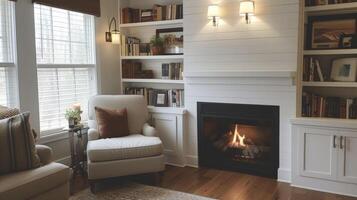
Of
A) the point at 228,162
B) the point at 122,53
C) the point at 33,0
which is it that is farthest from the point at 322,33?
the point at 33,0

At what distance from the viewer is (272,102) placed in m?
3.51

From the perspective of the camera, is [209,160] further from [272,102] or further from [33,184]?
[33,184]

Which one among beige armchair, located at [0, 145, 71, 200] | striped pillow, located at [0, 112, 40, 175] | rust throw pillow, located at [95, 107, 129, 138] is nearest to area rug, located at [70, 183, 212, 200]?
beige armchair, located at [0, 145, 71, 200]

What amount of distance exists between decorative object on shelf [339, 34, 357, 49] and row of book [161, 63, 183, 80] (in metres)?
1.90

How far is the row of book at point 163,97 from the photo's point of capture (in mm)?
4202

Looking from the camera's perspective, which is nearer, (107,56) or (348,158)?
(348,158)

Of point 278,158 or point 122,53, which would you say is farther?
point 122,53

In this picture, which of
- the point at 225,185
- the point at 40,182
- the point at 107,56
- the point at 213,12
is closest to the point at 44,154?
the point at 40,182

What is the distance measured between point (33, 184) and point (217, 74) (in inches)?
88.4

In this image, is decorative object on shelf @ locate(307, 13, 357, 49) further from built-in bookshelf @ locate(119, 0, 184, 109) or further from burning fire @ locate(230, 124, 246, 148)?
built-in bookshelf @ locate(119, 0, 184, 109)

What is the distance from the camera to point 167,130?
4.12 meters

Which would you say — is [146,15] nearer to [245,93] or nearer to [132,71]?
[132,71]

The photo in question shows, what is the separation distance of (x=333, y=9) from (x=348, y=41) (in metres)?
0.36

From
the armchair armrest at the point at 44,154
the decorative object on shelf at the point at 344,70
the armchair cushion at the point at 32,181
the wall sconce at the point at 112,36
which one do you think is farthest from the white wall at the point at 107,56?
the decorative object on shelf at the point at 344,70
